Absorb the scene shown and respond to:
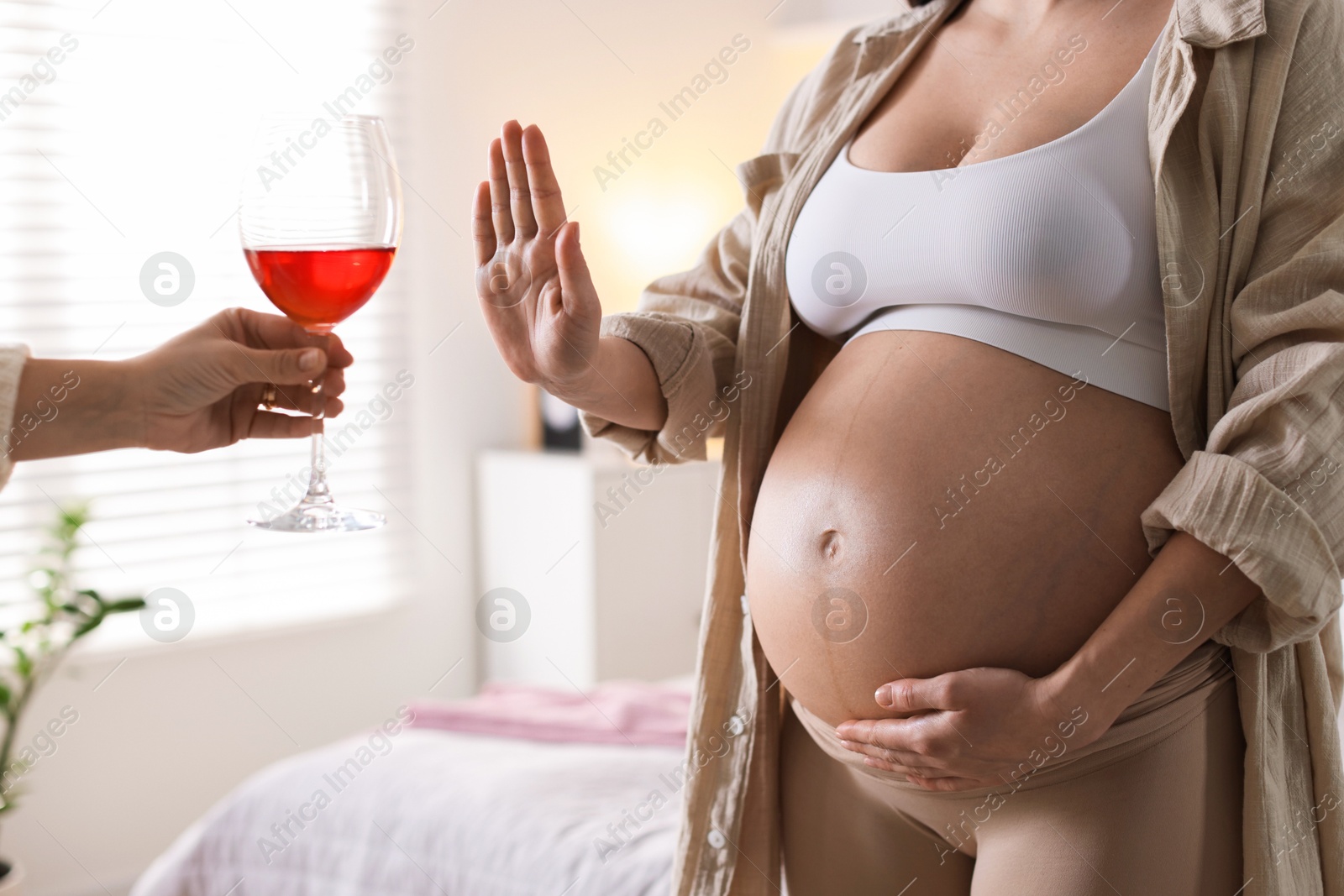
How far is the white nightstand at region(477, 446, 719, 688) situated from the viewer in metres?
2.91

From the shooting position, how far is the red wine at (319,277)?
2.63 ft

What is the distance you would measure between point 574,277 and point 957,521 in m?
0.32

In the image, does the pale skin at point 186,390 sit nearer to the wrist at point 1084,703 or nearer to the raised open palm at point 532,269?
the raised open palm at point 532,269

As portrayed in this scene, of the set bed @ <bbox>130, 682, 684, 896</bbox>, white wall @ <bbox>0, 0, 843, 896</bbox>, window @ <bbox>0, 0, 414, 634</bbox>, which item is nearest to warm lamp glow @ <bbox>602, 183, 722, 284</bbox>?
white wall @ <bbox>0, 0, 843, 896</bbox>

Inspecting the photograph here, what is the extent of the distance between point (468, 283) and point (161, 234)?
0.82 meters

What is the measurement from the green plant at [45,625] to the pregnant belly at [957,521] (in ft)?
5.44

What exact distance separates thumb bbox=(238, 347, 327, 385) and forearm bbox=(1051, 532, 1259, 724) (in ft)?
1.93

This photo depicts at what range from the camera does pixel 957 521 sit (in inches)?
32.9

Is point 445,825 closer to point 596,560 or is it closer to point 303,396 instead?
point 303,396

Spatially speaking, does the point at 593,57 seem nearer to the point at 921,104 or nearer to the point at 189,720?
the point at 189,720

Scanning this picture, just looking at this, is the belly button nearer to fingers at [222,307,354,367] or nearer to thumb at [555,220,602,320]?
thumb at [555,220,602,320]

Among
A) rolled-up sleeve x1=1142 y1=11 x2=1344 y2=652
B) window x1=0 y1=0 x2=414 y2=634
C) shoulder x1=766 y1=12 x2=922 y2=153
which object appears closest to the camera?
rolled-up sleeve x1=1142 y1=11 x2=1344 y2=652

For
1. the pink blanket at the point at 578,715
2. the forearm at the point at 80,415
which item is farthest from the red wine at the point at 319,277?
the pink blanket at the point at 578,715

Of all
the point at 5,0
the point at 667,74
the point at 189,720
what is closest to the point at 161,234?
the point at 5,0
